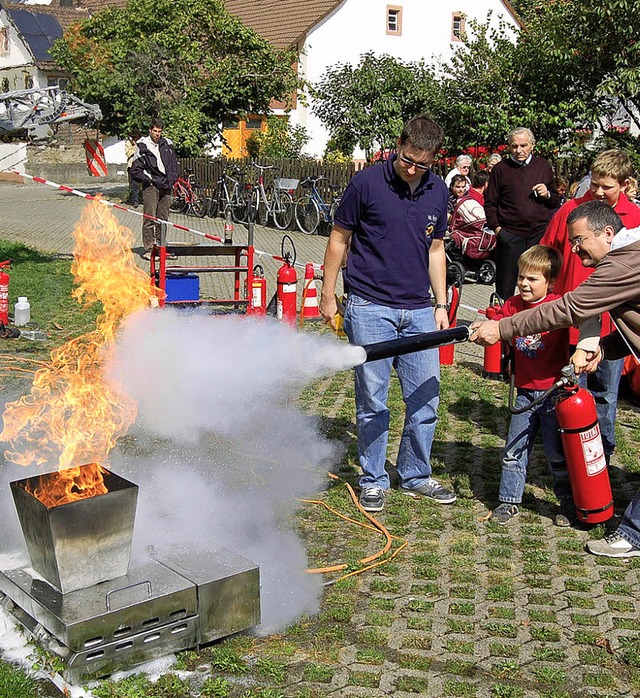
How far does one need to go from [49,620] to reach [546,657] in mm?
2252

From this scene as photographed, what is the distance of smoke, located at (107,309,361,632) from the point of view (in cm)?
510

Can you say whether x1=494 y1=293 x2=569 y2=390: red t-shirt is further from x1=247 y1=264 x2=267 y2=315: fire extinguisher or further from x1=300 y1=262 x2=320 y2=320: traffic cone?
x1=247 y1=264 x2=267 y2=315: fire extinguisher

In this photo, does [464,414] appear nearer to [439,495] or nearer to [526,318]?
[439,495]

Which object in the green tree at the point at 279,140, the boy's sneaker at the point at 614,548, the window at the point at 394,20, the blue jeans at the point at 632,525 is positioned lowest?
the boy's sneaker at the point at 614,548

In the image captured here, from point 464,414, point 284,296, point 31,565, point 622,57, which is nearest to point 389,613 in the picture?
point 31,565

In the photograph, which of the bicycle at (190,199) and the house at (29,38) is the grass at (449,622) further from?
the house at (29,38)

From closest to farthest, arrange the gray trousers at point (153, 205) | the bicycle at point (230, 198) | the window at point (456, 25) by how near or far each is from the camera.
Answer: the gray trousers at point (153, 205) < the bicycle at point (230, 198) < the window at point (456, 25)

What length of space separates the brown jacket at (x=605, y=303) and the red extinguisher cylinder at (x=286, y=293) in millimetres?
5405

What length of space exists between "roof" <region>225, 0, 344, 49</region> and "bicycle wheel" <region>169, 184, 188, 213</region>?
15527mm

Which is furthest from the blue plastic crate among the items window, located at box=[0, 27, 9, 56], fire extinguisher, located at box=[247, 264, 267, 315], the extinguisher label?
window, located at box=[0, 27, 9, 56]

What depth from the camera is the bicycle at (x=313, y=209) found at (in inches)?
835

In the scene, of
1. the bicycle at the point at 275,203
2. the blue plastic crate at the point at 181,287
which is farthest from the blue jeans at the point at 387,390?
the bicycle at the point at 275,203

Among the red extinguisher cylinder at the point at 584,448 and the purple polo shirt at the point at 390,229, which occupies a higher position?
the purple polo shirt at the point at 390,229

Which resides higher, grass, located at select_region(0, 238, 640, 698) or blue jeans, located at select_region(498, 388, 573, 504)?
blue jeans, located at select_region(498, 388, 573, 504)
